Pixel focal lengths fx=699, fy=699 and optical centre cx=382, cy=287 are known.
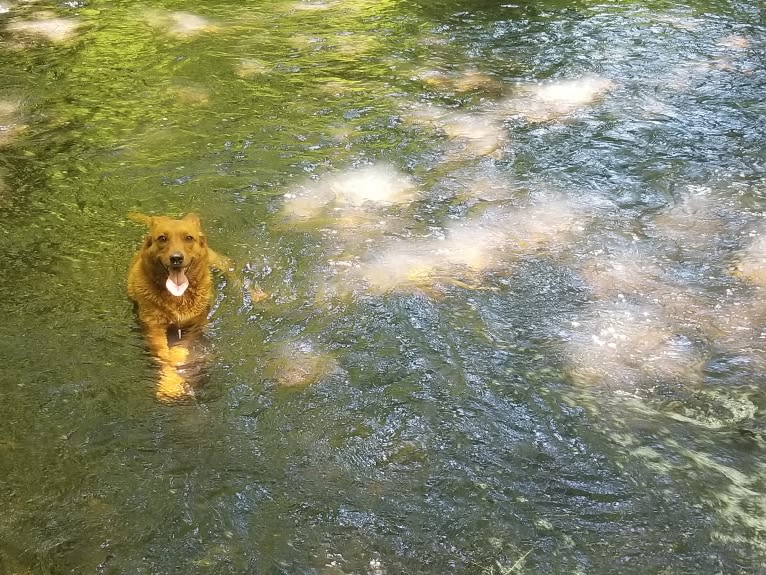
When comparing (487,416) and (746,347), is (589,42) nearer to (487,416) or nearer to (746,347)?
(746,347)

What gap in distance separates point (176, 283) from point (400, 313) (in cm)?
144

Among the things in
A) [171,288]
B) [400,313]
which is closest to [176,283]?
[171,288]

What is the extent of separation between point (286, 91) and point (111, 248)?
3245 mm

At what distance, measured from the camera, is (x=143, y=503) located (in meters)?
3.34

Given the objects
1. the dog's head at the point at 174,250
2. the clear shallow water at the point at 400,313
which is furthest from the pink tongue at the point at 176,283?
the clear shallow water at the point at 400,313

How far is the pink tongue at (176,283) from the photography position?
14.3 feet

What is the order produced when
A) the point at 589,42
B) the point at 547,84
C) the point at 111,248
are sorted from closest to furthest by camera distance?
the point at 111,248 < the point at 547,84 < the point at 589,42

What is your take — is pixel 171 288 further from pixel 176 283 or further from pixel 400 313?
pixel 400 313

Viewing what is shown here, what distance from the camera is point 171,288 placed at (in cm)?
435

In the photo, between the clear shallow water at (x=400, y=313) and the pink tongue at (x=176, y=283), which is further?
the pink tongue at (x=176, y=283)

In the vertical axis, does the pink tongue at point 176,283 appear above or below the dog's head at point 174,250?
below

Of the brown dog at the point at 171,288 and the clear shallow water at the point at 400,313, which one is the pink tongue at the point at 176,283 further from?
the clear shallow water at the point at 400,313

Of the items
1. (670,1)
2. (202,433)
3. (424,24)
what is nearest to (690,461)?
(202,433)

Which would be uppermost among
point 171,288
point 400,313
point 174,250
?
point 174,250
